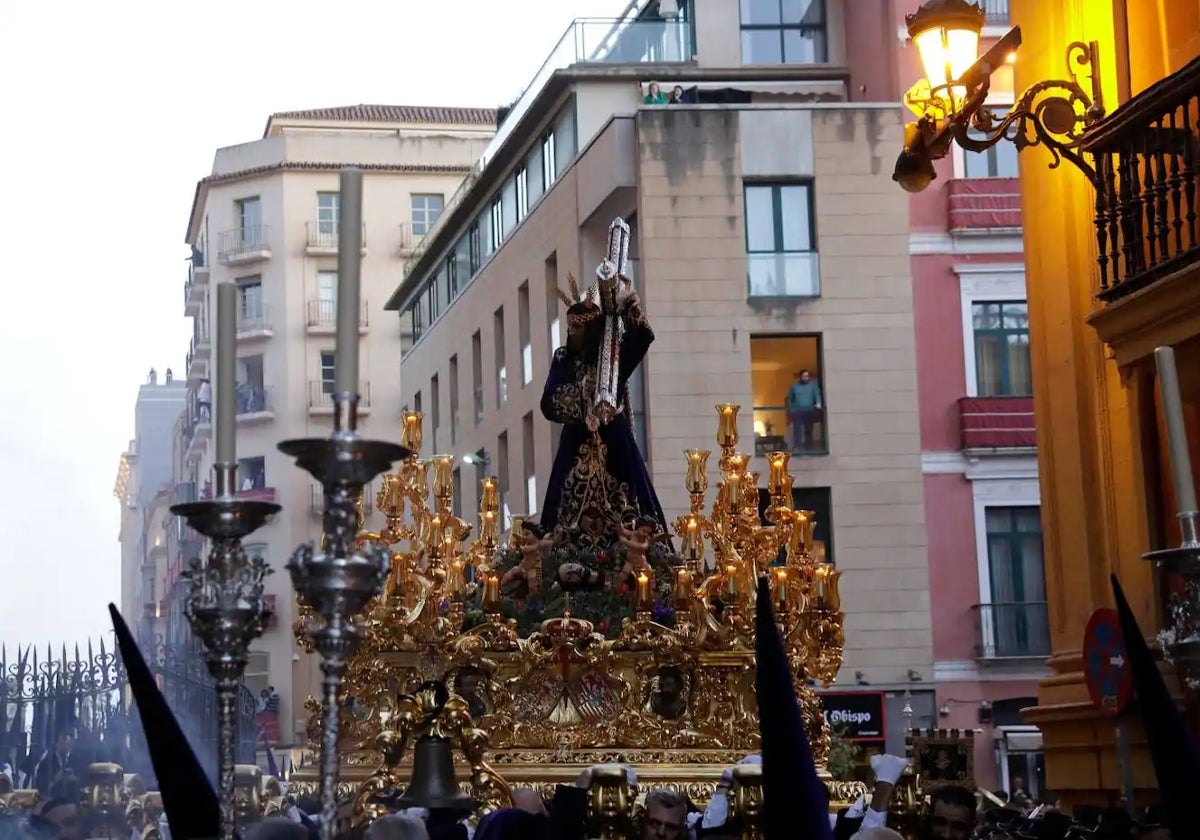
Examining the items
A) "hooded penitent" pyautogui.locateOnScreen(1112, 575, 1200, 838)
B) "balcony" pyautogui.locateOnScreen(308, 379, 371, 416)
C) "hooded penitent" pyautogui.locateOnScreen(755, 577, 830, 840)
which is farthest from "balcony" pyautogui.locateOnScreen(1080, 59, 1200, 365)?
"balcony" pyautogui.locateOnScreen(308, 379, 371, 416)

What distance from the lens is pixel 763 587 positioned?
573 centimetres

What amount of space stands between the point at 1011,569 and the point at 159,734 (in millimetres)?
23941

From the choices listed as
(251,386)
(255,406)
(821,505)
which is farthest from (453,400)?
(251,386)

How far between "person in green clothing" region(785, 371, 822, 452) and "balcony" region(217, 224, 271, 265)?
2848 cm

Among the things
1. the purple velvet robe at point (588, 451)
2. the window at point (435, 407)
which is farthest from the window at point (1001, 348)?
the purple velvet robe at point (588, 451)

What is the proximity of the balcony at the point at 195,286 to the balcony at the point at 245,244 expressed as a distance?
2.12 meters

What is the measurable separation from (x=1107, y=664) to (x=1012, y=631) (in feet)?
57.8

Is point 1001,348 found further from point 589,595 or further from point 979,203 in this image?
point 589,595

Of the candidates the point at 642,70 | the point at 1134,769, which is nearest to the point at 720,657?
the point at 1134,769

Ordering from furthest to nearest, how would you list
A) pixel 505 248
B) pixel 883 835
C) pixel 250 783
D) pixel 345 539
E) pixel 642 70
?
pixel 505 248
pixel 642 70
pixel 250 783
pixel 883 835
pixel 345 539

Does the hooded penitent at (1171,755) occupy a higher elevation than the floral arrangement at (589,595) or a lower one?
lower

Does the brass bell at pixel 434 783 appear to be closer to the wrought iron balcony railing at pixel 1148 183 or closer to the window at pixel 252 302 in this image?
the wrought iron balcony railing at pixel 1148 183

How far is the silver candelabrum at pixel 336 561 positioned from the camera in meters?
5.14

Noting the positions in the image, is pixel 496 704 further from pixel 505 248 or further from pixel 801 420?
pixel 505 248
